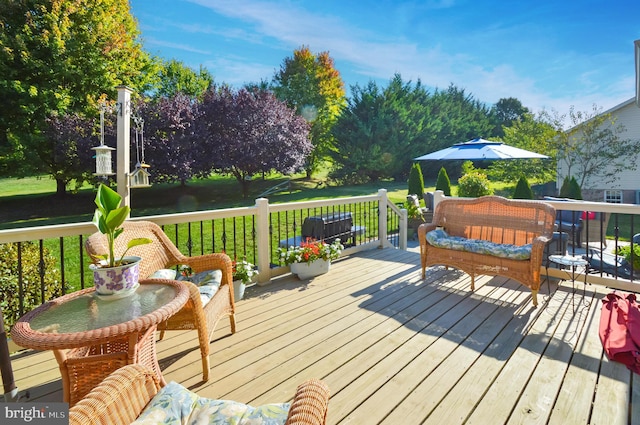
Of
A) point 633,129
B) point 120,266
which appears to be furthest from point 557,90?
point 120,266

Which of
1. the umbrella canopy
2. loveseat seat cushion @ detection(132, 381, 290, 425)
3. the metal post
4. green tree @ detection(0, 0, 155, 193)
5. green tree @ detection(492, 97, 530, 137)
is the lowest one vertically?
loveseat seat cushion @ detection(132, 381, 290, 425)

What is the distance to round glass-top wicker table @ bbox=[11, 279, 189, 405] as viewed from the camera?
1.51 m

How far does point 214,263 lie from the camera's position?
285 cm

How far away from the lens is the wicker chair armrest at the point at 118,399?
0.97 metres

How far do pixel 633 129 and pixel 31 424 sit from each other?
56.0 feet

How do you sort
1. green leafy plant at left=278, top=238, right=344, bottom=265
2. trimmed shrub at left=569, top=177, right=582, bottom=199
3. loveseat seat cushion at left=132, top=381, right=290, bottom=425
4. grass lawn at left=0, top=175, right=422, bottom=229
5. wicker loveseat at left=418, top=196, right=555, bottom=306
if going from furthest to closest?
1. grass lawn at left=0, top=175, right=422, bottom=229
2. trimmed shrub at left=569, top=177, right=582, bottom=199
3. green leafy plant at left=278, top=238, right=344, bottom=265
4. wicker loveseat at left=418, top=196, right=555, bottom=306
5. loveseat seat cushion at left=132, top=381, right=290, bottom=425

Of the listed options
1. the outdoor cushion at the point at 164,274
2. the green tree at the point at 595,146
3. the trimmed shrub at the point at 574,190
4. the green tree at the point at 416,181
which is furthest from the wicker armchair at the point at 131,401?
the green tree at the point at 595,146

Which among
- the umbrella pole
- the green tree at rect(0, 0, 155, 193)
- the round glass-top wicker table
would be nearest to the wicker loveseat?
the round glass-top wicker table

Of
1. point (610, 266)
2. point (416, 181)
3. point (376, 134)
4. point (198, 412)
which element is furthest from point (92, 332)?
point (376, 134)

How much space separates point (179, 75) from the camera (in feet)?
70.6

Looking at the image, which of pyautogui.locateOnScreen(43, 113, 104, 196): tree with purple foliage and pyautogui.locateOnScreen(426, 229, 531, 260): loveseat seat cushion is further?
pyautogui.locateOnScreen(43, 113, 104, 196): tree with purple foliage

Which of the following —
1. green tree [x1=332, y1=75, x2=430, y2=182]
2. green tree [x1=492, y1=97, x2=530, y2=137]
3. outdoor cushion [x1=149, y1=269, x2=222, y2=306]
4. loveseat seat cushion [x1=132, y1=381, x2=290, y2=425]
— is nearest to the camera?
loveseat seat cushion [x1=132, y1=381, x2=290, y2=425]

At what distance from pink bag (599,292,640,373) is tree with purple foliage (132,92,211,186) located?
1269cm

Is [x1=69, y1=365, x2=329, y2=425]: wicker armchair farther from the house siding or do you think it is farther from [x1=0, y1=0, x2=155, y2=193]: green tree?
the house siding
